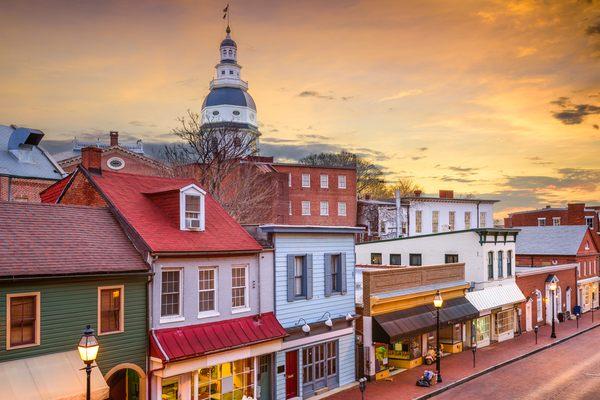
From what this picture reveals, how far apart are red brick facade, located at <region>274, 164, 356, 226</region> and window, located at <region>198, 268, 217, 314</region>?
4799 cm

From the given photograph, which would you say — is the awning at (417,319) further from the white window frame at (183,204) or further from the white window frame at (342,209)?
the white window frame at (342,209)

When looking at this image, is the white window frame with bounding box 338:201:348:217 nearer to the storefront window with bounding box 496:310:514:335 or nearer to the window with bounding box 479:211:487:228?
the window with bounding box 479:211:487:228

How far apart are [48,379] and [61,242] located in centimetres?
411

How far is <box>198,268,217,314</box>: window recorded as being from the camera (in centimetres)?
1942

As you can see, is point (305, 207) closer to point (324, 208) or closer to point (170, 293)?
point (324, 208)

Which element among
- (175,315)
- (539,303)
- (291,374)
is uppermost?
(175,315)

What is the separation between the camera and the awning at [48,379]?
13.9m

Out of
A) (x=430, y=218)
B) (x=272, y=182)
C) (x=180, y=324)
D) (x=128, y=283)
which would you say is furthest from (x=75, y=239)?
(x=430, y=218)

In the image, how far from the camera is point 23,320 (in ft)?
48.8

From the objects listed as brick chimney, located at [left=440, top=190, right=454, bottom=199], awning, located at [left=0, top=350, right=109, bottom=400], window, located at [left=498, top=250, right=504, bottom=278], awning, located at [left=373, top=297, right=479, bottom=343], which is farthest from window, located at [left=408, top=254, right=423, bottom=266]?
brick chimney, located at [left=440, top=190, right=454, bottom=199]

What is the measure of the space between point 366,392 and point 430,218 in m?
51.6

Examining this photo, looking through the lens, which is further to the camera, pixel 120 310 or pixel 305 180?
pixel 305 180

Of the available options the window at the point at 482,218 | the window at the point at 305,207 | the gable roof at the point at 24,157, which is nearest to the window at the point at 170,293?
the gable roof at the point at 24,157

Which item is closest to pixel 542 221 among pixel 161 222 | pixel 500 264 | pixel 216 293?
pixel 500 264
